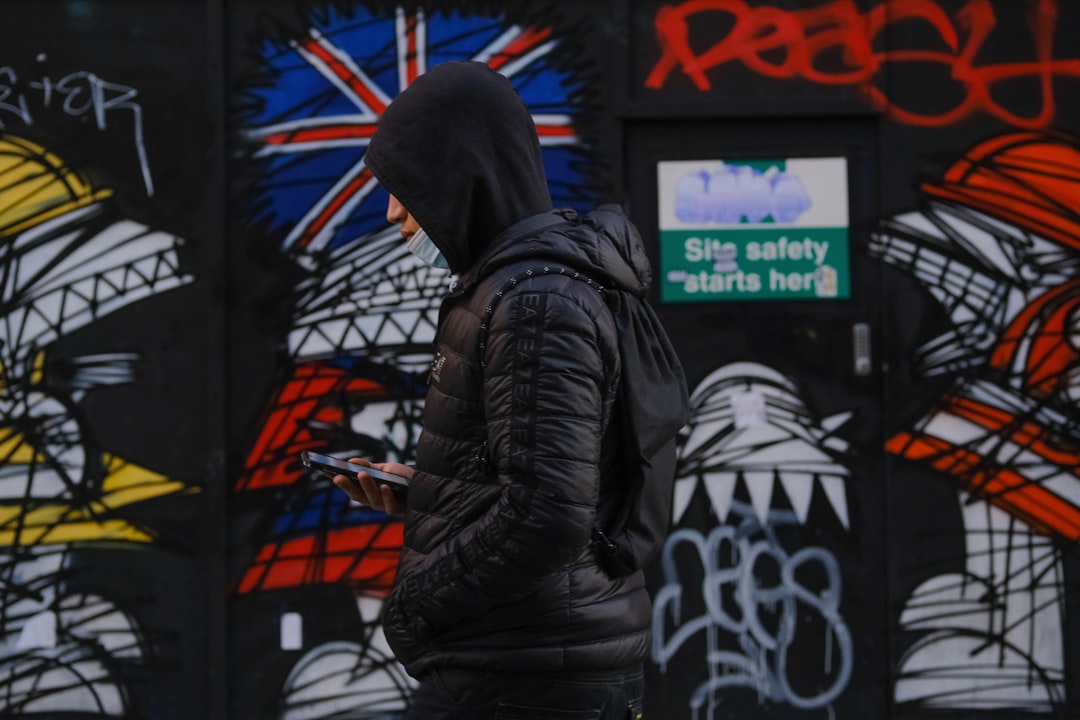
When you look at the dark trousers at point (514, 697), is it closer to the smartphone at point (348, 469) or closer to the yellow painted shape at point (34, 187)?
the smartphone at point (348, 469)

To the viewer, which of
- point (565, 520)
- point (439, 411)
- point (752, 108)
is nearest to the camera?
point (565, 520)

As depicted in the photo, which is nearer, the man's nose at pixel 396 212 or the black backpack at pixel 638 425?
the black backpack at pixel 638 425

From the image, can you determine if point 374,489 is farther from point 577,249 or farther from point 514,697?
point 577,249

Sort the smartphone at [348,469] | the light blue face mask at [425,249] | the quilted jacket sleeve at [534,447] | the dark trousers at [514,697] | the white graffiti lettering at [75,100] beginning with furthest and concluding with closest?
the white graffiti lettering at [75,100] < the light blue face mask at [425,249] < the smartphone at [348,469] < the dark trousers at [514,697] < the quilted jacket sleeve at [534,447]

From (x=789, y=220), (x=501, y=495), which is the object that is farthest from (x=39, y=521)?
(x=501, y=495)

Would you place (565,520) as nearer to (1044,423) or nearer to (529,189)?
(529,189)

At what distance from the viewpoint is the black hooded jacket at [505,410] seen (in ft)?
7.22

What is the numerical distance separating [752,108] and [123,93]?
2129 millimetres

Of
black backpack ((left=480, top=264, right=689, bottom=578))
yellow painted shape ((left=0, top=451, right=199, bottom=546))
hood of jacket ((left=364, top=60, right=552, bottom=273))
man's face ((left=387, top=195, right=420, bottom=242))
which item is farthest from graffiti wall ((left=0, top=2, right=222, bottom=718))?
black backpack ((left=480, top=264, right=689, bottom=578))

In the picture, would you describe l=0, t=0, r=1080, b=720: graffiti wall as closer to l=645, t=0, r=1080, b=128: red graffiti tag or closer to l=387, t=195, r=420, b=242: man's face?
l=645, t=0, r=1080, b=128: red graffiti tag

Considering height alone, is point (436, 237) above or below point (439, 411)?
above

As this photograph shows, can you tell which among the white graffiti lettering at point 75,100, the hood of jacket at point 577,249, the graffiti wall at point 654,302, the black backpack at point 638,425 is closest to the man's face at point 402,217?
the hood of jacket at point 577,249

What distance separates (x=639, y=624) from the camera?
2418 millimetres

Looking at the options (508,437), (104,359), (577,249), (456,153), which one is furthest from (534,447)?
(104,359)
